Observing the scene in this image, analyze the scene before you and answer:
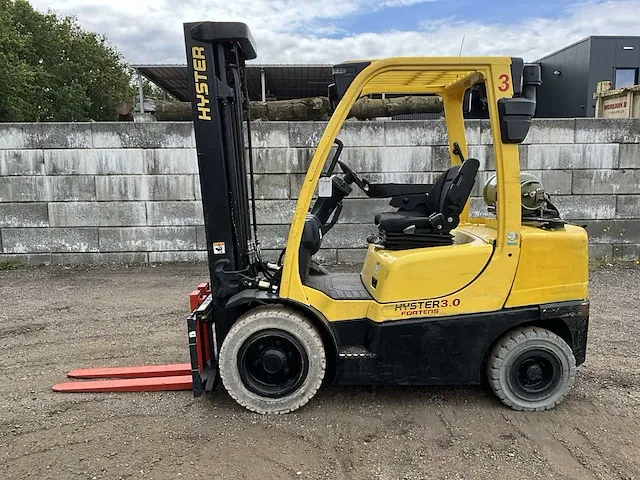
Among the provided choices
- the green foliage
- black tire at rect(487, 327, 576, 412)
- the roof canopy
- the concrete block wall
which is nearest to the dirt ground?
black tire at rect(487, 327, 576, 412)

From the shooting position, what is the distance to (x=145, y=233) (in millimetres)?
7730

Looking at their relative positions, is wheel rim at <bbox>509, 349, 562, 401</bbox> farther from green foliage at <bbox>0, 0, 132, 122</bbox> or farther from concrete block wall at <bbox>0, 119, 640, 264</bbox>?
green foliage at <bbox>0, 0, 132, 122</bbox>

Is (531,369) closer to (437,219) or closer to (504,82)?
(437,219)

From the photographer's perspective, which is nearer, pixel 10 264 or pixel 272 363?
pixel 272 363

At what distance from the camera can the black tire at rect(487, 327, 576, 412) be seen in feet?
11.1

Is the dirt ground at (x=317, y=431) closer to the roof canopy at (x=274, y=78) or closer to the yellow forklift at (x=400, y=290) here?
the yellow forklift at (x=400, y=290)

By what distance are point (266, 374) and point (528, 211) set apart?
227 centimetres

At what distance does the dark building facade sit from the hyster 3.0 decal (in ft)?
67.4

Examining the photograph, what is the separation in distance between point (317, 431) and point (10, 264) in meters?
6.55

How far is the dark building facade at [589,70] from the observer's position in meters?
21.8

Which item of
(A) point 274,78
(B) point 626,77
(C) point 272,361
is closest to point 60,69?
(A) point 274,78

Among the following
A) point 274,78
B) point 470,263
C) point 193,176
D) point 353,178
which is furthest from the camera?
point 274,78

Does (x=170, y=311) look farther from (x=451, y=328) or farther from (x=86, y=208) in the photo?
(x=451, y=328)

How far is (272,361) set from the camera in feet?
10.9
